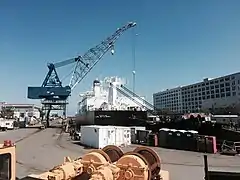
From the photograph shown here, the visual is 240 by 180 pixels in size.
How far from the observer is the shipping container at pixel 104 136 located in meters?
25.5

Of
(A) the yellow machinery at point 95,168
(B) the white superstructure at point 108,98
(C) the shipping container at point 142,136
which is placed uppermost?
(B) the white superstructure at point 108,98

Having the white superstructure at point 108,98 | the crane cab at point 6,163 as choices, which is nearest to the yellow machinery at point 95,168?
the crane cab at point 6,163

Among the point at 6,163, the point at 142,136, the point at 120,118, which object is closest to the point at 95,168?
the point at 6,163

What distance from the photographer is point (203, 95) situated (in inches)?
5615

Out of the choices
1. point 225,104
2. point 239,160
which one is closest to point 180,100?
point 225,104

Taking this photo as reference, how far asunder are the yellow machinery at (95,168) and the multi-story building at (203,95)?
11037 cm

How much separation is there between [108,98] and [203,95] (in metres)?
98.3

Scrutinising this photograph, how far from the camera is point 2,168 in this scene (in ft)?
16.1

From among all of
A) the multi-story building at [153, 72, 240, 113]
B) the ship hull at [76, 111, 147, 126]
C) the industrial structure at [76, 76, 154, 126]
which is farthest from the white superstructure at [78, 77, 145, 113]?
the multi-story building at [153, 72, 240, 113]

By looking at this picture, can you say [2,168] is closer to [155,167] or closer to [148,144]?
[155,167]

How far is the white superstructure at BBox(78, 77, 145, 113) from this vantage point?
5265 cm

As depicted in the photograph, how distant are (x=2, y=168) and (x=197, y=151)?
→ 20.7 m

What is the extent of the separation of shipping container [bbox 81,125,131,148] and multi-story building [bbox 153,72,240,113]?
297 feet

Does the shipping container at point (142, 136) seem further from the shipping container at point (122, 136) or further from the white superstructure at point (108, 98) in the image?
the white superstructure at point (108, 98)
